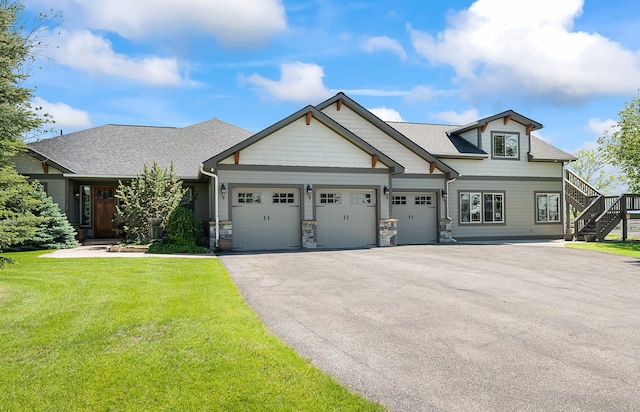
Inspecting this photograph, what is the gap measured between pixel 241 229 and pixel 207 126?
10770 mm

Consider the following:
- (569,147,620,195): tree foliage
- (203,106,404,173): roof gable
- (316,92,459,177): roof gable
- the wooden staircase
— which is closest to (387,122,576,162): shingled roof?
(316,92,459,177): roof gable

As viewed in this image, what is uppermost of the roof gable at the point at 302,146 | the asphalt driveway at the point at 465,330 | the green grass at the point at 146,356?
the roof gable at the point at 302,146

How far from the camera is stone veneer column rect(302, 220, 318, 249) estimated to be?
53.0 ft

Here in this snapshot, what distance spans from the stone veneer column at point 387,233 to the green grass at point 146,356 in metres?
10.4

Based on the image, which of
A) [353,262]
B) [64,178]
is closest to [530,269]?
[353,262]

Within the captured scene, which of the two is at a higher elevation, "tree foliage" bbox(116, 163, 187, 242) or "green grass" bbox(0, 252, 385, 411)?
"tree foliage" bbox(116, 163, 187, 242)

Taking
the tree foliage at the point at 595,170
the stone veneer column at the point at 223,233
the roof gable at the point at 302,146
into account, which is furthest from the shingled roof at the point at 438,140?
the tree foliage at the point at 595,170

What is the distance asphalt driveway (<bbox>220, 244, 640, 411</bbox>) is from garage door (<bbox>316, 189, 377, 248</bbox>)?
5817mm

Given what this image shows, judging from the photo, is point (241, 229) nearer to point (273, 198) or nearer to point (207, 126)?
point (273, 198)

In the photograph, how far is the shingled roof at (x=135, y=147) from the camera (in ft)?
60.7

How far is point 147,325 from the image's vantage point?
5445 millimetres

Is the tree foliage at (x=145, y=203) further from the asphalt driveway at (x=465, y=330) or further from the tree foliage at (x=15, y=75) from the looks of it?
the asphalt driveway at (x=465, y=330)

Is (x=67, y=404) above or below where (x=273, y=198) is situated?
below

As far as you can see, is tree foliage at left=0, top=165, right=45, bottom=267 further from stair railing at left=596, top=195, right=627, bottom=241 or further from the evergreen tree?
stair railing at left=596, top=195, right=627, bottom=241
